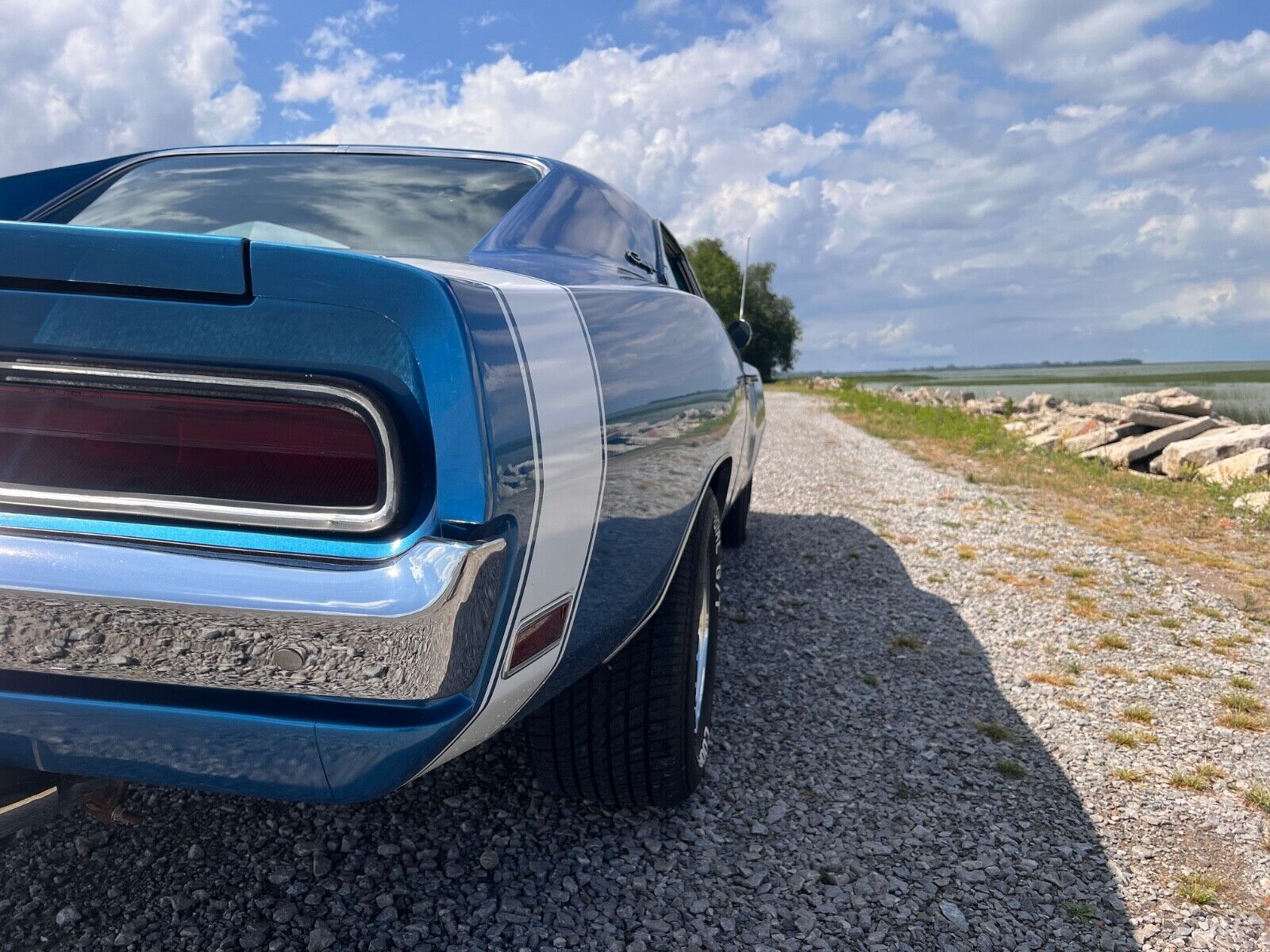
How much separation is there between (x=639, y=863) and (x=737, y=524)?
11.1ft

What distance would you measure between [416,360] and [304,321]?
167 mm

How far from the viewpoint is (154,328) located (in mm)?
1288

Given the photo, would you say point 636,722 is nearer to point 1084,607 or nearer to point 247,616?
point 247,616

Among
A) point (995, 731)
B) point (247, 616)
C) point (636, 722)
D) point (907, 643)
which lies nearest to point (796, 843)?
point (636, 722)

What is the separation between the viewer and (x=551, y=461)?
4.77 ft

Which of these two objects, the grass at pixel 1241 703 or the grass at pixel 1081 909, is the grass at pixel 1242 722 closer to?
the grass at pixel 1241 703

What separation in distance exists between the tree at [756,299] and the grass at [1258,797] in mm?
52098

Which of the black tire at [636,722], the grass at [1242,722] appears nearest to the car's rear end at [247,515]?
the black tire at [636,722]

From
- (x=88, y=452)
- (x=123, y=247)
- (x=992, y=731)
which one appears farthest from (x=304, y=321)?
(x=992, y=731)

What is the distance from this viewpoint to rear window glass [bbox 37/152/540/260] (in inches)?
89.4

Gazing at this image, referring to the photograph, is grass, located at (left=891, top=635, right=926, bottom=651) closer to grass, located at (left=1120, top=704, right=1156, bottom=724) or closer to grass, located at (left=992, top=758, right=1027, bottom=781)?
grass, located at (left=1120, top=704, right=1156, bottom=724)

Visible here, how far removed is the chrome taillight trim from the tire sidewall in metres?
1.21

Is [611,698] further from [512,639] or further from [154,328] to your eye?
[154,328]

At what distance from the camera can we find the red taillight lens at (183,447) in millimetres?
1327
